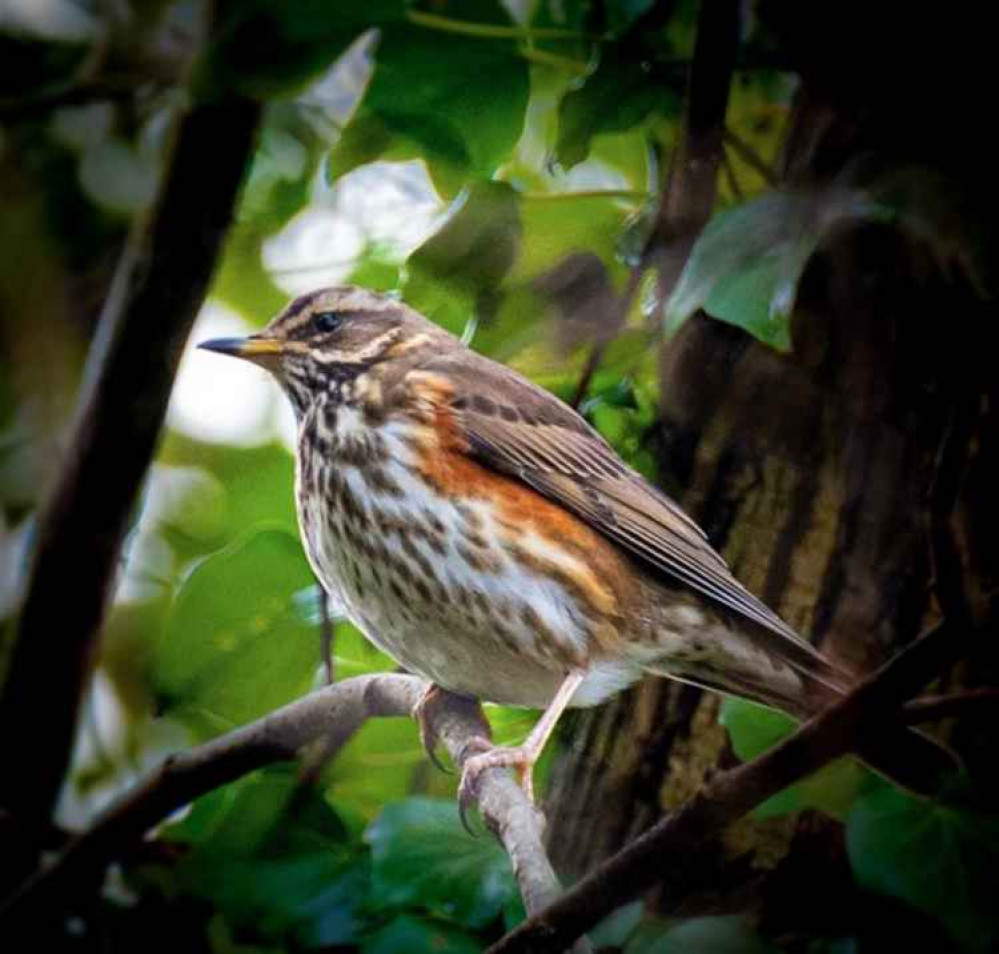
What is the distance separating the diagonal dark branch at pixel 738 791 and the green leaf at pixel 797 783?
0.37 feet

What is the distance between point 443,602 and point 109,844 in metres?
0.45

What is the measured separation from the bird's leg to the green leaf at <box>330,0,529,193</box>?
0.58 meters

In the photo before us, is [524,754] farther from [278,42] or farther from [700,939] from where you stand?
[278,42]

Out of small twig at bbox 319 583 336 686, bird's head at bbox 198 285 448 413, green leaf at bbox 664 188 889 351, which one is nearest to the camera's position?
green leaf at bbox 664 188 889 351

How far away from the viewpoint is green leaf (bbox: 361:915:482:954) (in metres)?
1.41

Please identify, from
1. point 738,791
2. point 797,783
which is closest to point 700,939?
point 797,783

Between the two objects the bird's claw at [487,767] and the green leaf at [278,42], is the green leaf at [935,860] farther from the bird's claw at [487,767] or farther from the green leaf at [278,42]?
the green leaf at [278,42]

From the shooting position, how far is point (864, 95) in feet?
4.75

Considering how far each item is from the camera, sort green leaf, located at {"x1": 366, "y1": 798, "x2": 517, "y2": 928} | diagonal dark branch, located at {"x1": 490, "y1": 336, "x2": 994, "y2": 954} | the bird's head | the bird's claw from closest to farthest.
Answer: diagonal dark branch, located at {"x1": 490, "y1": 336, "x2": 994, "y2": 954} < green leaf, located at {"x1": 366, "y1": 798, "x2": 517, "y2": 928} < the bird's claw < the bird's head

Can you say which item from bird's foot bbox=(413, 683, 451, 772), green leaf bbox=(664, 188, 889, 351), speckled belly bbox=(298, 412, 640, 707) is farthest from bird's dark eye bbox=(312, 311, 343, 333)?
green leaf bbox=(664, 188, 889, 351)

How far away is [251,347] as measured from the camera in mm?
1839

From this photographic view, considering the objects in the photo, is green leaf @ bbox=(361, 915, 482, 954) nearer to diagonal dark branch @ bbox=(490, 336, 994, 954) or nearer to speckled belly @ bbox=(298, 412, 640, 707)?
diagonal dark branch @ bbox=(490, 336, 994, 954)

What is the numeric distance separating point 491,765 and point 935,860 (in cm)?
54

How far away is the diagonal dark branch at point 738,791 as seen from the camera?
3.41 feet
